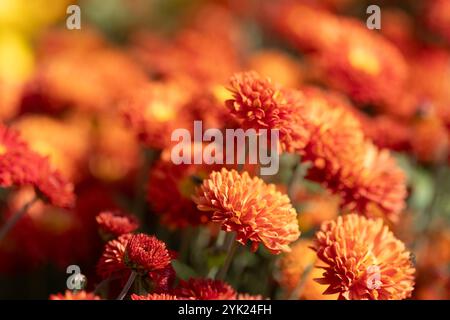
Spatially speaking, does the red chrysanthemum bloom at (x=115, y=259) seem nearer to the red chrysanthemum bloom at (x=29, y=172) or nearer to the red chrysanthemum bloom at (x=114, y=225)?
the red chrysanthemum bloom at (x=114, y=225)

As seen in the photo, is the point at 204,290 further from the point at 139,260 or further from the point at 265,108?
the point at 265,108

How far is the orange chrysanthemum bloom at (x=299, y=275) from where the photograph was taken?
3.01 feet

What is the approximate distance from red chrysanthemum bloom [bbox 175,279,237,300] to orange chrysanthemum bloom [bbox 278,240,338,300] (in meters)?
0.16

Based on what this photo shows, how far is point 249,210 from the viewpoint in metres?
0.74

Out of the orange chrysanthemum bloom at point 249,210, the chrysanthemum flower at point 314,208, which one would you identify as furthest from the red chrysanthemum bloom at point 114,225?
the chrysanthemum flower at point 314,208

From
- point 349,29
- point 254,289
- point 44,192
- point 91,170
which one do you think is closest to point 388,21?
point 349,29

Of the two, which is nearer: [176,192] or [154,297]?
[154,297]

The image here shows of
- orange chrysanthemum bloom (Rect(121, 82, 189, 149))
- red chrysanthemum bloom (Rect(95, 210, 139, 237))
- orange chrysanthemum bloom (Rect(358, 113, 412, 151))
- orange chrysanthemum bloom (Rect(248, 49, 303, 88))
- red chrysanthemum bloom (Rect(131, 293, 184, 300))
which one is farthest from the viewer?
orange chrysanthemum bloom (Rect(248, 49, 303, 88))

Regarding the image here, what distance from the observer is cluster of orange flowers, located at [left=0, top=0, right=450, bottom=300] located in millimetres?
764

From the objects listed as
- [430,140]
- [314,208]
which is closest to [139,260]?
[314,208]

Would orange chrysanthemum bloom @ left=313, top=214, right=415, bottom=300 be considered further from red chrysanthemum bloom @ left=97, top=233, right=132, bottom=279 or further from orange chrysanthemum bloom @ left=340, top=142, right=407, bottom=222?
red chrysanthemum bloom @ left=97, top=233, right=132, bottom=279

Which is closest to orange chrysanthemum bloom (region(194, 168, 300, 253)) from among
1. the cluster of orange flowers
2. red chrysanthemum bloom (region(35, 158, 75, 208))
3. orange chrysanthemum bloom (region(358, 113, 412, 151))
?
the cluster of orange flowers

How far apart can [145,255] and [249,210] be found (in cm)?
11

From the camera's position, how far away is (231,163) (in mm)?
906
